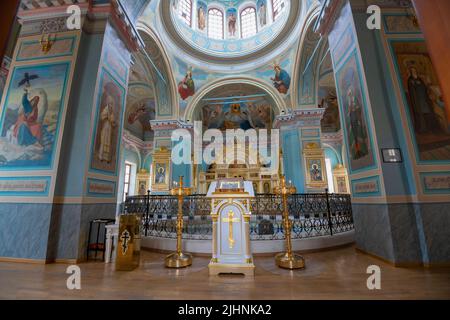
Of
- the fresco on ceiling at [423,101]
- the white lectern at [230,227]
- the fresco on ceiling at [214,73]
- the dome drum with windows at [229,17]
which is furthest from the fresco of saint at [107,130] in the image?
the dome drum with windows at [229,17]

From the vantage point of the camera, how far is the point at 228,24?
13391 millimetres

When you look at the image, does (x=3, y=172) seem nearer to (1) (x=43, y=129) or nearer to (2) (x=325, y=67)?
(1) (x=43, y=129)

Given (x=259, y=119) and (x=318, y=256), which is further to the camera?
(x=259, y=119)

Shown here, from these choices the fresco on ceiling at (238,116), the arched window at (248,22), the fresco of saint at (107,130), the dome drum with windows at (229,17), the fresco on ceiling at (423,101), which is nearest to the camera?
the fresco on ceiling at (423,101)

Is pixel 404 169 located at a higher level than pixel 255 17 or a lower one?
lower

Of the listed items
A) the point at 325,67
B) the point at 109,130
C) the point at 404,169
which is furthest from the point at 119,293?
the point at 325,67

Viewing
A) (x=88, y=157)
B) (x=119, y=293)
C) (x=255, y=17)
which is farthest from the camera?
(x=255, y=17)

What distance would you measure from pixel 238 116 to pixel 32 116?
45.4ft

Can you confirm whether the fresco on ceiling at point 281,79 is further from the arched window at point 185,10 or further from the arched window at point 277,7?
the arched window at point 185,10

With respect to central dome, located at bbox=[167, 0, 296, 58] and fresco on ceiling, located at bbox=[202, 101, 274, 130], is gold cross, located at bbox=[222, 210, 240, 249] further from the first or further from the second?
fresco on ceiling, located at bbox=[202, 101, 274, 130]

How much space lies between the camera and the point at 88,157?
155 inches

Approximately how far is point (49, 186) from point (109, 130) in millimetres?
1656

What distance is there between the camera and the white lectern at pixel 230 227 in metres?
3.01

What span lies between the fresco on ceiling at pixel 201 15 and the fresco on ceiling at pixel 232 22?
1703 mm
